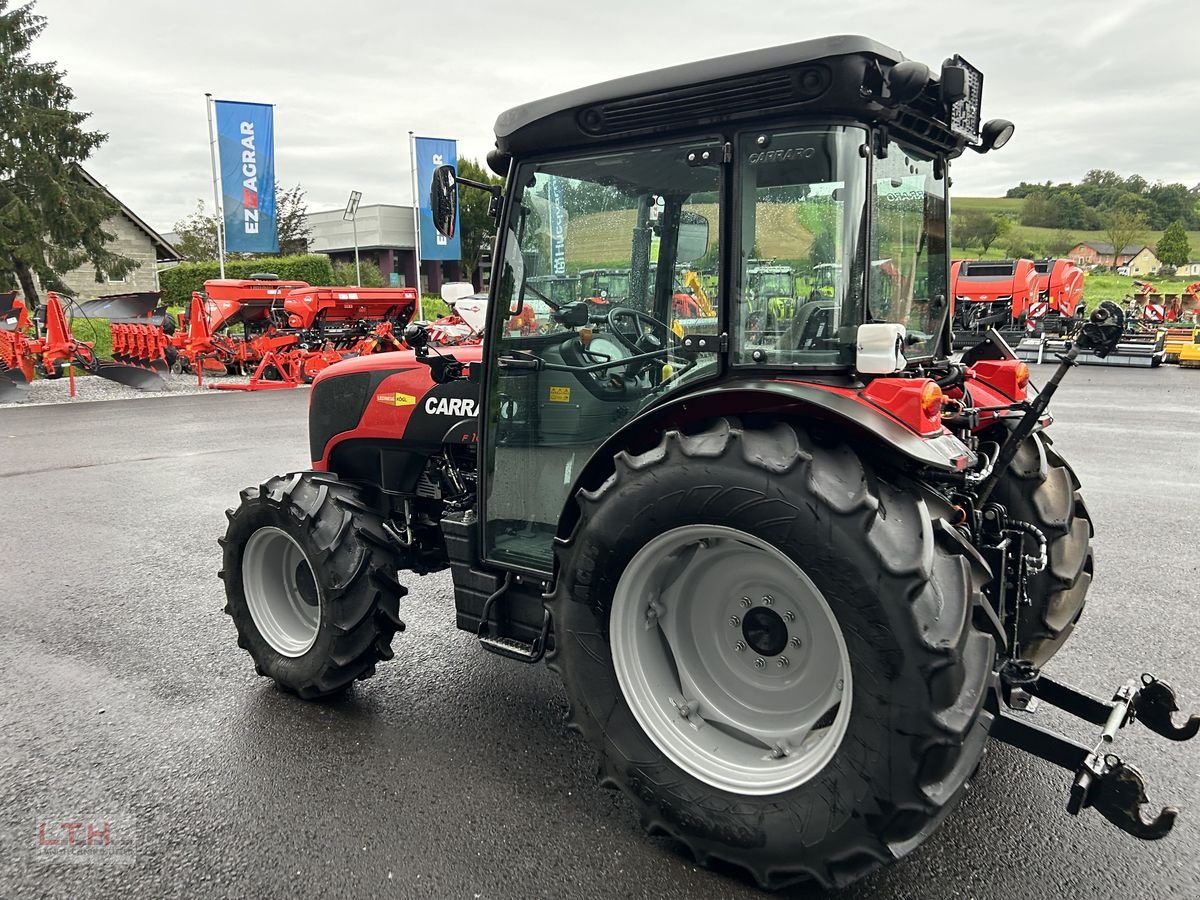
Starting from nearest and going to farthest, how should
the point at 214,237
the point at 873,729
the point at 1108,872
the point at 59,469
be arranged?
1. the point at 873,729
2. the point at 1108,872
3. the point at 59,469
4. the point at 214,237

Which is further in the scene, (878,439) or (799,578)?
(799,578)

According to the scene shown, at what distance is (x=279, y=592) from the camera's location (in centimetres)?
374

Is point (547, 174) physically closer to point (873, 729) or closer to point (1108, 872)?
point (873, 729)

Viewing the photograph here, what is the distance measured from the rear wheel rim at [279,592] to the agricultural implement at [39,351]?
42.9ft

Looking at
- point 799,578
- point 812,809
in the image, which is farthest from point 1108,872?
point 799,578

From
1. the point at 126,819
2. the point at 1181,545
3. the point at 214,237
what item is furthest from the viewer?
the point at 214,237

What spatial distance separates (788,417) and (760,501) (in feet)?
1.02

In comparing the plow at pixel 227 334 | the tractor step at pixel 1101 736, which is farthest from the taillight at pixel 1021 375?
the plow at pixel 227 334

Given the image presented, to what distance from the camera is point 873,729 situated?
6.75 ft

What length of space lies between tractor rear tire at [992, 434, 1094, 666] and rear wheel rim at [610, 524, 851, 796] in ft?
3.87

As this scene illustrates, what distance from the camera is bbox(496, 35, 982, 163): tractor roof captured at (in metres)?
2.20

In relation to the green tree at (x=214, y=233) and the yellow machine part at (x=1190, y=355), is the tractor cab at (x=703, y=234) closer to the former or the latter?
the yellow machine part at (x=1190, y=355)

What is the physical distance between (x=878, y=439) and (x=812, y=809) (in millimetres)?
955

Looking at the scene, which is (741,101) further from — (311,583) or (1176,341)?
(1176,341)
